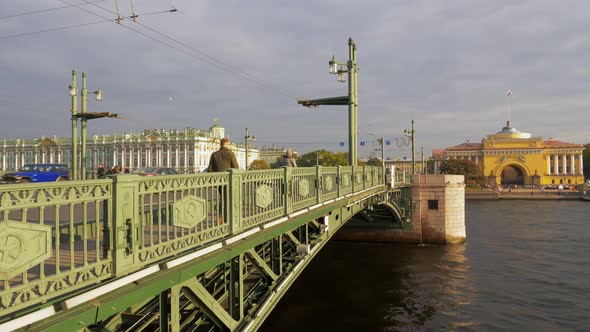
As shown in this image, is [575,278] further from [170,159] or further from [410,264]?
[170,159]

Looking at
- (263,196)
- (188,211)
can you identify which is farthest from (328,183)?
(188,211)

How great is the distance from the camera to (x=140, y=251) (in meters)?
3.65

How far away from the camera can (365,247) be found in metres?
24.7

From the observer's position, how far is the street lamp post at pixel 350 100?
13.6 meters

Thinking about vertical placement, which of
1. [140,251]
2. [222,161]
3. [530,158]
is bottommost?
[140,251]

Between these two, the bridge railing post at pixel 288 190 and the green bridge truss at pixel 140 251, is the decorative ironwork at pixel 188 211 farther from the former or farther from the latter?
the bridge railing post at pixel 288 190

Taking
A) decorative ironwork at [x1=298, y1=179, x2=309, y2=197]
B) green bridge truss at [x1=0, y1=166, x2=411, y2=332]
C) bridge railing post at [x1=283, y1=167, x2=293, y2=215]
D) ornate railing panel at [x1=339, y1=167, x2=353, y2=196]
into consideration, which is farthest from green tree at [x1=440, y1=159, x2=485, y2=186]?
bridge railing post at [x1=283, y1=167, x2=293, y2=215]

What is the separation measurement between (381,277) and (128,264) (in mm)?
16334

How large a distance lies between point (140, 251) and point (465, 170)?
259ft

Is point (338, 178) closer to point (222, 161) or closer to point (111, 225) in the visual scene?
point (222, 161)

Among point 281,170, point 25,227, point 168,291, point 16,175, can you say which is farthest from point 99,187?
point 16,175

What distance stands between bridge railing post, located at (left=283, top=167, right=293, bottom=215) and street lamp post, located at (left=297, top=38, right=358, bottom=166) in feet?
21.2

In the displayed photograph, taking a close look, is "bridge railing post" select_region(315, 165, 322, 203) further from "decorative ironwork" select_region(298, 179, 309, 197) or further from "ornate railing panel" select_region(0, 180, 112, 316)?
"ornate railing panel" select_region(0, 180, 112, 316)

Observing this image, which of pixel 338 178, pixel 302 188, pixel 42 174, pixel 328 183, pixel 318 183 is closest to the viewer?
pixel 302 188
